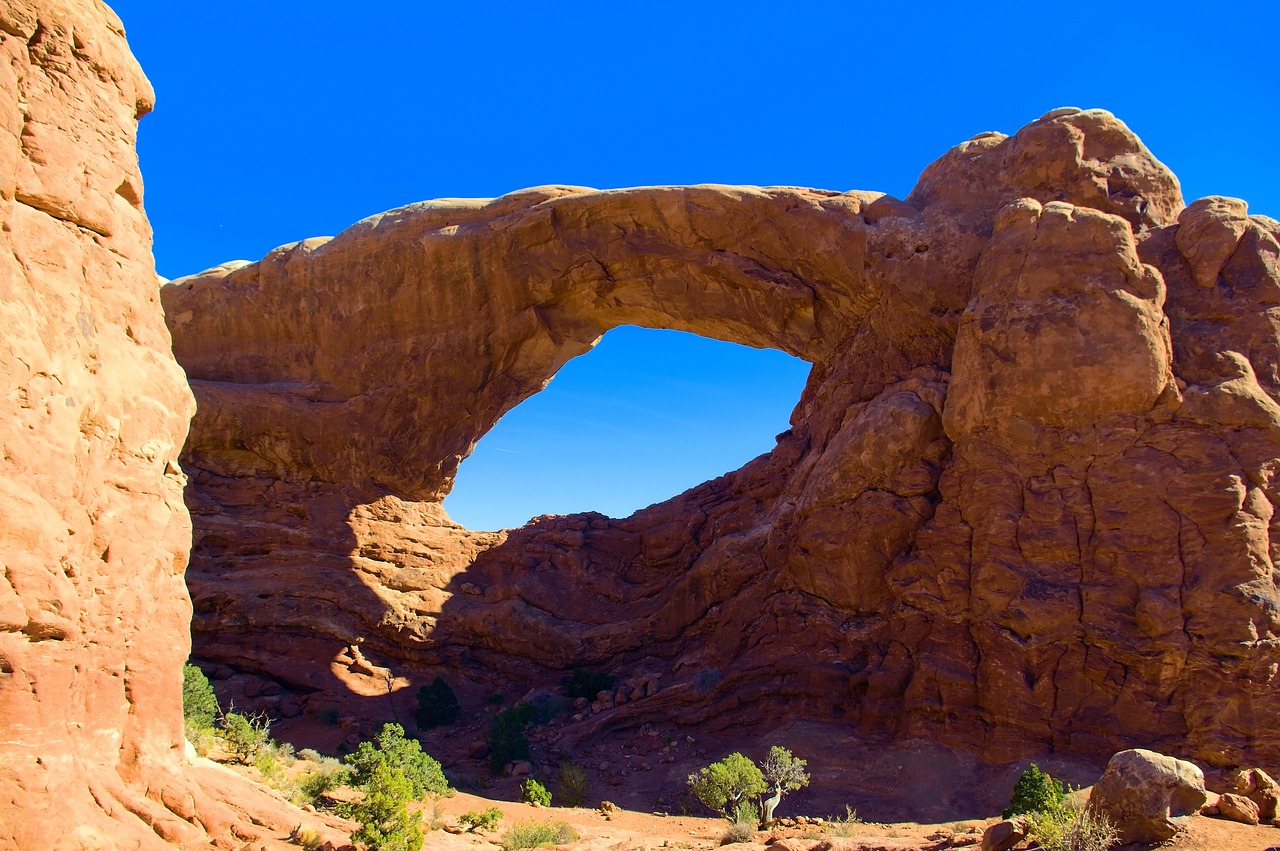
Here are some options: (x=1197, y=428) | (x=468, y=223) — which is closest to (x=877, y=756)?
(x=1197, y=428)

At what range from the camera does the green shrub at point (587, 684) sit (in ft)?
65.8

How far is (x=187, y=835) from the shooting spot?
8109 mm

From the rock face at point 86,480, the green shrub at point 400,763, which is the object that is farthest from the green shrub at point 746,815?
the rock face at point 86,480

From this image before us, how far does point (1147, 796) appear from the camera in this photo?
870 cm

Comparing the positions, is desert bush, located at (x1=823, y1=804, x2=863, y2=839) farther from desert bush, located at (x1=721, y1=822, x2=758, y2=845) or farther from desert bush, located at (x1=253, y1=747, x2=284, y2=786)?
desert bush, located at (x1=253, y1=747, x2=284, y2=786)

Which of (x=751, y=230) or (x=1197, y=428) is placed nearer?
(x=1197, y=428)

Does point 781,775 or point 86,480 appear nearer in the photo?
point 86,480

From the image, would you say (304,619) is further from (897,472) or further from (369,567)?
(897,472)

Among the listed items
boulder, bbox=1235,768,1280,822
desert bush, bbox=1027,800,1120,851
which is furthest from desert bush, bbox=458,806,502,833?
boulder, bbox=1235,768,1280,822

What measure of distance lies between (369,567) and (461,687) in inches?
139

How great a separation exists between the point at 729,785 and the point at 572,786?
319 cm

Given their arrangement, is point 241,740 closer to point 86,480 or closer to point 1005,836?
point 86,480

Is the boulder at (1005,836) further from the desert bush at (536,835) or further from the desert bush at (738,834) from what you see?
the desert bush at (536,835)

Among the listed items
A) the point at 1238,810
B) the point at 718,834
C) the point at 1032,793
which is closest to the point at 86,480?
the point at 718,834
